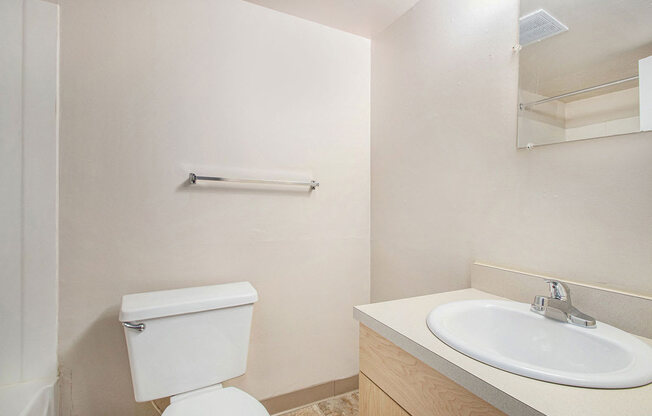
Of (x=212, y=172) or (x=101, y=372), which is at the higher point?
(x=212, y=172)

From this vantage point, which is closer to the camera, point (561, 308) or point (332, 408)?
point (561, 308)

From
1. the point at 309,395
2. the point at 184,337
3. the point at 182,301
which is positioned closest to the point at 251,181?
the point at 182,301

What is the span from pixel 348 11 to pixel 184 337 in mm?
1737

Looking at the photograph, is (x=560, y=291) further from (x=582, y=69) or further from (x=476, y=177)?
(x=582, y=69)

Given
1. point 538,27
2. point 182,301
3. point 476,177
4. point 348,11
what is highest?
point 348,11

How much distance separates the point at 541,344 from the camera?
2.90ft

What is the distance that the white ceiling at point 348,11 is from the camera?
159 cm

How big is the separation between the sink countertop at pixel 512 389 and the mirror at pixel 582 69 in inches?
23.8

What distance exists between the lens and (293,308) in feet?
5.62

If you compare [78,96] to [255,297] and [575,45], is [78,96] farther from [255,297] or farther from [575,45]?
[575,45]

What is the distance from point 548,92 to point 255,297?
134 centimetres

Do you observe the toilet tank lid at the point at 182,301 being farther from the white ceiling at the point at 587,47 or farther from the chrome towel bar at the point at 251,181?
the white ceiling at the point at 587,47

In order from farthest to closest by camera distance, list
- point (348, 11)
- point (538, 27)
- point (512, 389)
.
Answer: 1. point (348, 11)
2. point (538, 27)
3. point (512, 389)

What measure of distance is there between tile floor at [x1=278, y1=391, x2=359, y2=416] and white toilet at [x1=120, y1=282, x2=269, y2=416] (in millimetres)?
567
